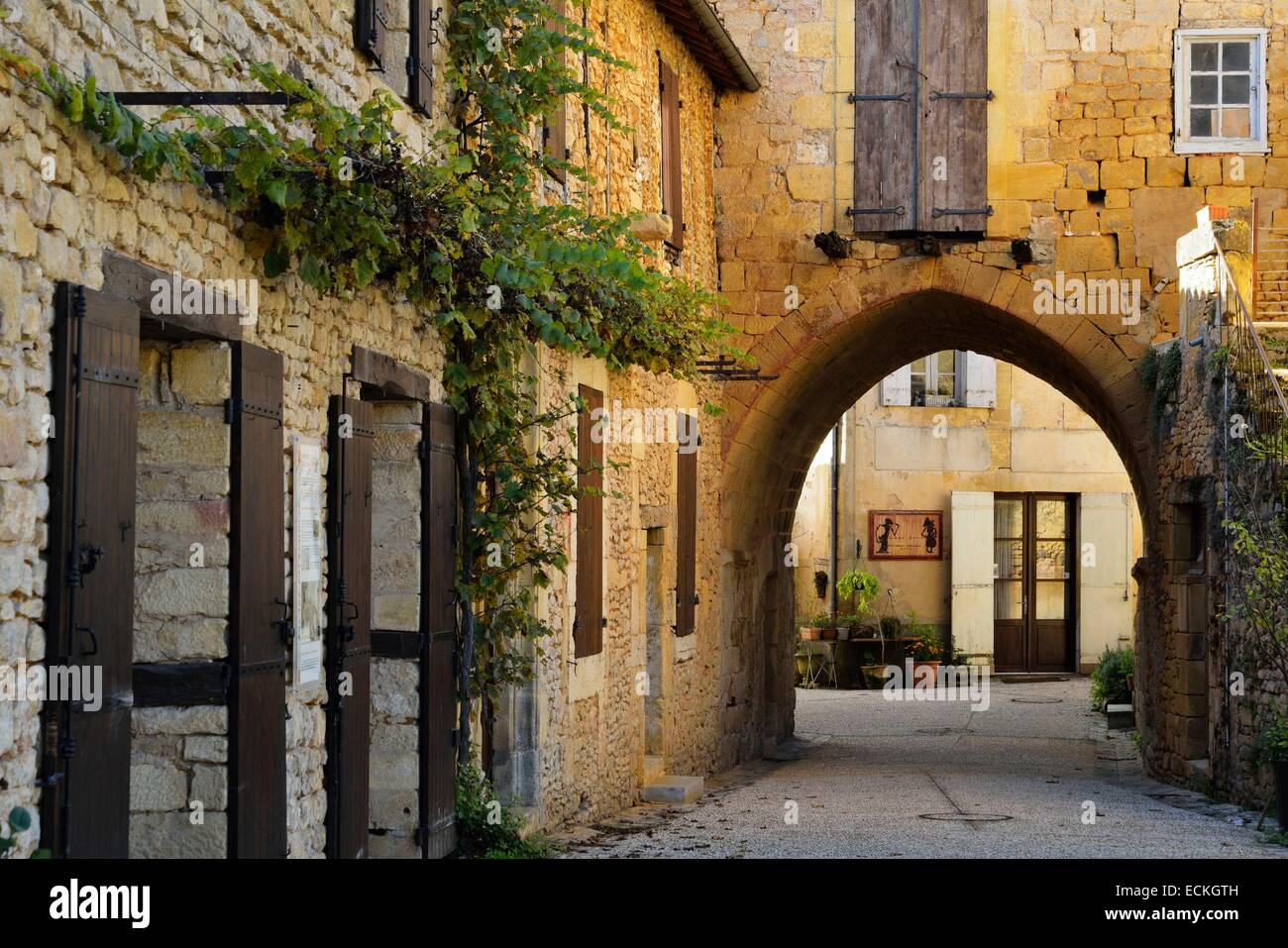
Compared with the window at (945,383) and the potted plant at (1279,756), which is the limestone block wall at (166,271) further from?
the window at (945,383)

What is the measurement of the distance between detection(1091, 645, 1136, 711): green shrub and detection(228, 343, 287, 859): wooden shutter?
14302mm

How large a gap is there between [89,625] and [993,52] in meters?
11.6

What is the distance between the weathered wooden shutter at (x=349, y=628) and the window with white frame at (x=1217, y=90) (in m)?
9.55

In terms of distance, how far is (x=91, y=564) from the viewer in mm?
4020

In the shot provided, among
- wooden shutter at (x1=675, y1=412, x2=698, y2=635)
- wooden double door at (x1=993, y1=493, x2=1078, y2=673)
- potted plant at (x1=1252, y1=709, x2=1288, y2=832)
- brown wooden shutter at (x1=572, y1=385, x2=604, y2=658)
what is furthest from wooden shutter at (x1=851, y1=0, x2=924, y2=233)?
wooden double door at (x1=993, y1=493, x2=1078, y2=673)

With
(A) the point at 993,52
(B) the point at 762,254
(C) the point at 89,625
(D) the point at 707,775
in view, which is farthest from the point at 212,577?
(A) the point at 993,52

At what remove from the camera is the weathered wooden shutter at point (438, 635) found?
7090 mm

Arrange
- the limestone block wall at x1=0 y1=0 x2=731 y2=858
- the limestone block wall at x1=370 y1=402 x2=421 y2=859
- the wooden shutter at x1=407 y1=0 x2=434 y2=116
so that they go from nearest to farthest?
the limestone block wall at x1=0 y1=0 x2=731 y2=858, the wooden shutter at x1=407 y1=0 x2=434 y2=116, the limestone block wall at x1=370 y1=402 x2=421 y2=859

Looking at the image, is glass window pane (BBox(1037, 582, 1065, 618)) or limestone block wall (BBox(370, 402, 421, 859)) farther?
glass window pane (BBox(1037, 582, 1065, 618))

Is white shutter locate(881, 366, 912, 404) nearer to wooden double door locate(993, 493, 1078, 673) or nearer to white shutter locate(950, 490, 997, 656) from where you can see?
wooden double door locate(993, 493, 1078, 673)

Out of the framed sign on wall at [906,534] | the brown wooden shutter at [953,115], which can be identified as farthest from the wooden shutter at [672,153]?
the framed sign on wall at [906,534]

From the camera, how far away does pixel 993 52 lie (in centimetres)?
1408

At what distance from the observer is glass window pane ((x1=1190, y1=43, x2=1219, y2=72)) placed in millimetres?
13852

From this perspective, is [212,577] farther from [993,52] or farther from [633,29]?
[993,52]
